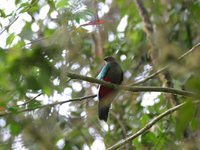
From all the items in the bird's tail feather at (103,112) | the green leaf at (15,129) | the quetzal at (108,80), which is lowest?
the green leaf at (15,129)

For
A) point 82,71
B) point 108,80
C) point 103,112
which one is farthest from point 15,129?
point 108,80

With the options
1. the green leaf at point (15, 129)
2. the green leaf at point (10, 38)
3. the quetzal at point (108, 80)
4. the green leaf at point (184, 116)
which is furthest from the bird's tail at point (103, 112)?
the green leaf at point (184, 116)

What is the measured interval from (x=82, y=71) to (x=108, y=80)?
10.1ft

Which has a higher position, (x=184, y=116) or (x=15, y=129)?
(x=15, y=129)

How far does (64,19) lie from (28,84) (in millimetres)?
893

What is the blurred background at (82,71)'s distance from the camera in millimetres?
1149

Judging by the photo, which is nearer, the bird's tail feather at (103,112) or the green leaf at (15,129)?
the green leaf at (15,129)

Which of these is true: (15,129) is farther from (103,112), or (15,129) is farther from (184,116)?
(103,112)

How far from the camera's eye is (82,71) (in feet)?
6.73

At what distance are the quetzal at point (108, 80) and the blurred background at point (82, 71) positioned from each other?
123 millimetres

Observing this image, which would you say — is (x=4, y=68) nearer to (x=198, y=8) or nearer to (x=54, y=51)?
(x=54, y=51)

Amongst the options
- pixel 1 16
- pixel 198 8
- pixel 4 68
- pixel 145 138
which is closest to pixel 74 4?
pixel 4 68

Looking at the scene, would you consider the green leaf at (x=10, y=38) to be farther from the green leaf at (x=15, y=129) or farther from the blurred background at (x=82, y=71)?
the green leaf at (x=15, y=129)

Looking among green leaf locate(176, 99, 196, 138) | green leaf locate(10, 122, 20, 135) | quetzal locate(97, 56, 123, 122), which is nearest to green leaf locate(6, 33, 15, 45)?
quetzal locate(97, 56, 123, 122)
